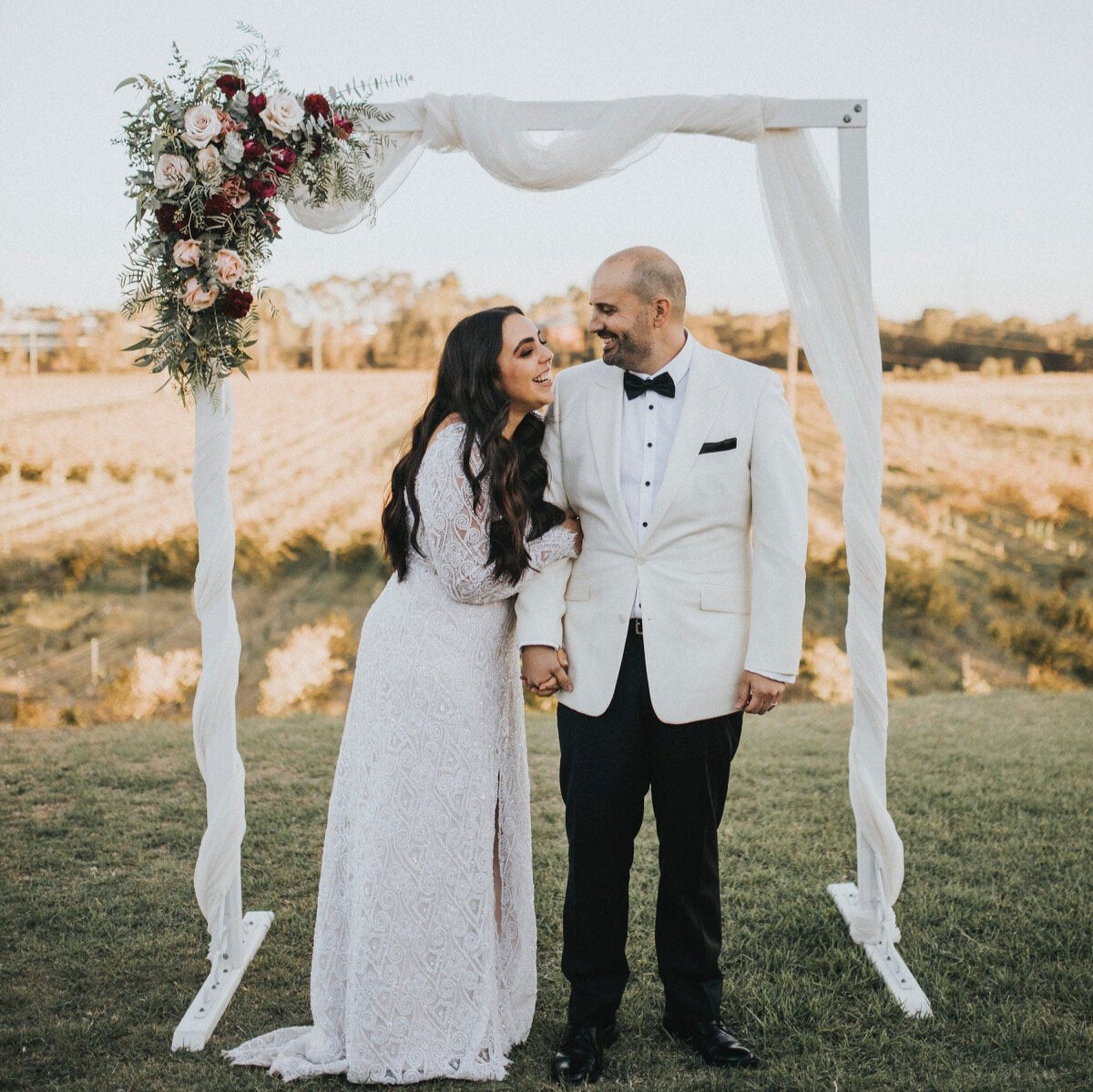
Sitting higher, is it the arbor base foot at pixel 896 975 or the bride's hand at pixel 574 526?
the bride's hand at pixel 574 526

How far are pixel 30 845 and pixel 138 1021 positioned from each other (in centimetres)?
162

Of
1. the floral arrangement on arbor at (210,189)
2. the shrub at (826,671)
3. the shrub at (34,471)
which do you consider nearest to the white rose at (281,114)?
the floral arrangement on arbor at (210,189)

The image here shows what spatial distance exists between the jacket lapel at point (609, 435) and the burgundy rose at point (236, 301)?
0.87m

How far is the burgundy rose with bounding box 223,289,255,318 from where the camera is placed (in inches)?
110

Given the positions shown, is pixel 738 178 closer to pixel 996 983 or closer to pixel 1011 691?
pixel 1011 691

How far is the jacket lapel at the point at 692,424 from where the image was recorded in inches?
108

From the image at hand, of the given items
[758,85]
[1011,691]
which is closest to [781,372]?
[758,85]

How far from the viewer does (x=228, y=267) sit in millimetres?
2705

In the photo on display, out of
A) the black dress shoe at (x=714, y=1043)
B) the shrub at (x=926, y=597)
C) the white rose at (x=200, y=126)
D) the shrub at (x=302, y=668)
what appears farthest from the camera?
the shrub at (x=926, y=597)

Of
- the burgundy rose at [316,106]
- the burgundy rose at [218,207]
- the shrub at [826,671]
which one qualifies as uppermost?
the burgundy rose at [316,106]

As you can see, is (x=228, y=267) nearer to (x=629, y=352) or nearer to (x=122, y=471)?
(x=629, y=352)

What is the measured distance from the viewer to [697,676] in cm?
275

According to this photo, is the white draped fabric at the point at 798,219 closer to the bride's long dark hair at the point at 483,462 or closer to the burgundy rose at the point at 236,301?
the burgundy rose at the point at 236,301

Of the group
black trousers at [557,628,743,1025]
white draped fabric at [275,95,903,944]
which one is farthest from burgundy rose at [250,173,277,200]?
black trousers at [557,628,743,1025]
